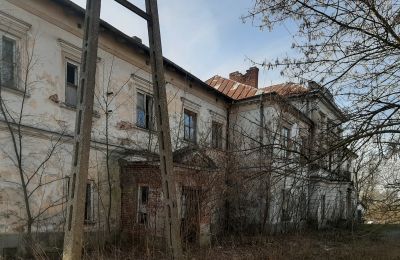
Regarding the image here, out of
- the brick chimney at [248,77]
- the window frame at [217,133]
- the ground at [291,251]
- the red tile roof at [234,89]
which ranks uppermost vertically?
the brick chimney at [248,77]

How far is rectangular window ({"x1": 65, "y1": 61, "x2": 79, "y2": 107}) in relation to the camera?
12.0 meters

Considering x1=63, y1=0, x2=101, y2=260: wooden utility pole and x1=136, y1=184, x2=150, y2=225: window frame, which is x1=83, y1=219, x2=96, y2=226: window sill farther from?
x1=63, y1=0, x2=101, y2=260: wooden utility pole

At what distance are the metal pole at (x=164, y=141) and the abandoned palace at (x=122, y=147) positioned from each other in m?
1.63

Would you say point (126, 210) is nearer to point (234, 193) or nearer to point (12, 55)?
point (234, 193)

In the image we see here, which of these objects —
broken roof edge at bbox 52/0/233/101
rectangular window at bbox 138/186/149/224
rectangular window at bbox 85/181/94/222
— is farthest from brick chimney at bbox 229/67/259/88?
rectangular window at bbox 85/181/94/222

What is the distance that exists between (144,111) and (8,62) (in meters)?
5.78

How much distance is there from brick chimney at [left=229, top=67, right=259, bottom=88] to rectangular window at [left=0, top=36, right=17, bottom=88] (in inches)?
634

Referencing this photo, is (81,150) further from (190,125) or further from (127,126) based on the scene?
(190,125)

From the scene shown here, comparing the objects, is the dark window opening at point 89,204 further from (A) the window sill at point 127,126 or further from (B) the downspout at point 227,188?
(B) the downspout at point 227,188

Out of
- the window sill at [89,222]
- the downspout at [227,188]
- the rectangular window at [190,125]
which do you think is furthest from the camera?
the rectangular window at [190,125]

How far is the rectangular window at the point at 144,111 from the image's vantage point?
49.3 feet

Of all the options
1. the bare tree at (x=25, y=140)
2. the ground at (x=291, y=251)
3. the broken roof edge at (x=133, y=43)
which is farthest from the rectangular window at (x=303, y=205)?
the bare tree at (x=25, y=140)

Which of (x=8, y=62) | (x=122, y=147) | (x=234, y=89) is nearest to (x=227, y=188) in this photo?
(x=122, y=147)

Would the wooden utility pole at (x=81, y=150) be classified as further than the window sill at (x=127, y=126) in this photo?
No
